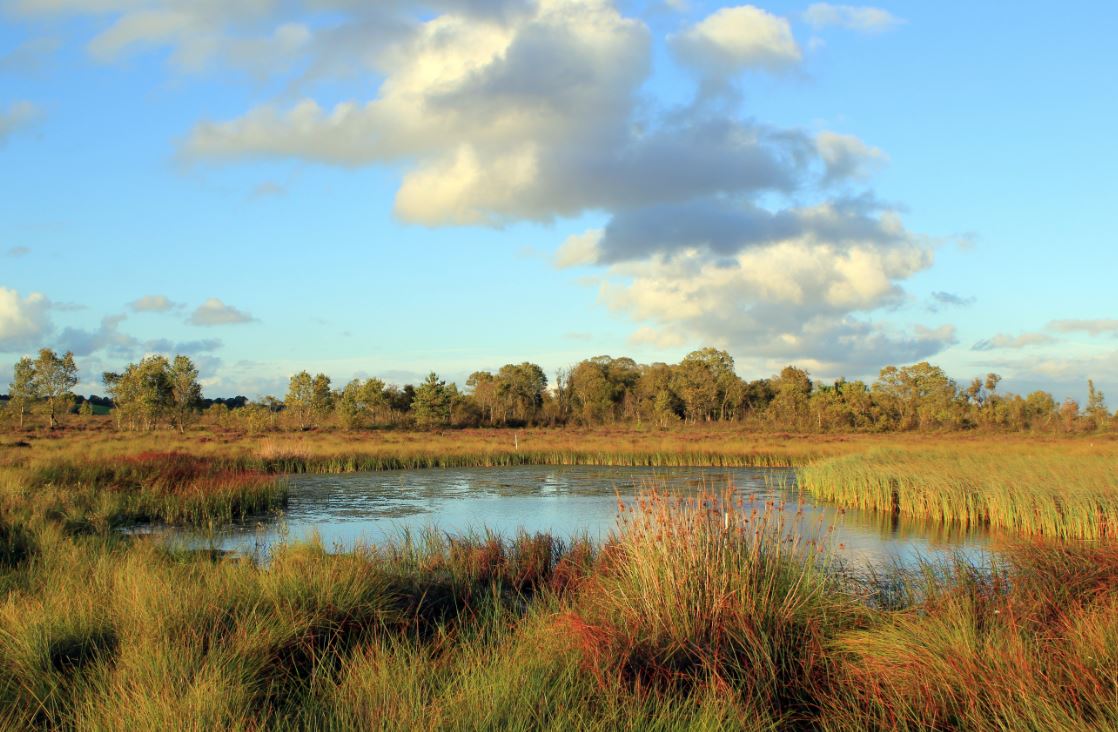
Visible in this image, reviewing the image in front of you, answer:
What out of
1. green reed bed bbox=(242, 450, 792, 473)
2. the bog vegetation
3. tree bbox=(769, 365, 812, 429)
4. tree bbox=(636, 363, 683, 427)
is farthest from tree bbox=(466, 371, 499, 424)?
the bog vegetation

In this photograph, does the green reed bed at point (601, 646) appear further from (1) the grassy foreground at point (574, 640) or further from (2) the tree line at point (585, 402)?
(2) the tree line at point (585, 402)

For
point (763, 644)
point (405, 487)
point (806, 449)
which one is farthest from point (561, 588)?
point (806, 449)

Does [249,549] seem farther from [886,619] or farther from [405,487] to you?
[405,487]

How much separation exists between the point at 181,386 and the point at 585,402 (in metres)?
36.3

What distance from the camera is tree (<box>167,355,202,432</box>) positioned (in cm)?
4625

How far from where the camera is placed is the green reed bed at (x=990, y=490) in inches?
482

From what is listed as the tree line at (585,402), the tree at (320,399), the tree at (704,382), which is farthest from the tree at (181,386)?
the tree at (704,382)

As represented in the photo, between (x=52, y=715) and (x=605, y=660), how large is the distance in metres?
2.96

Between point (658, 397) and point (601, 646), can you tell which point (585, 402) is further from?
point (601, 646)

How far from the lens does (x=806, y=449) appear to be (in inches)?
1240

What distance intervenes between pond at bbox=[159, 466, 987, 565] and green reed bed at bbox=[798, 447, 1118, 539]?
0.75 meters

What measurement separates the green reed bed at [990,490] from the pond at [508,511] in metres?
0.75

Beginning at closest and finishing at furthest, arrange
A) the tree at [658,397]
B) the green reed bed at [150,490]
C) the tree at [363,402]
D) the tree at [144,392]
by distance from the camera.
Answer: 1. the green reed bed at [150,490]
2. the tree at [144,392]
3. the tree at [363,402]
4. the tree at [658,397]

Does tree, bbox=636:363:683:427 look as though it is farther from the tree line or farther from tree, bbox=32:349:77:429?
tree, bbox=32:349:77:429
